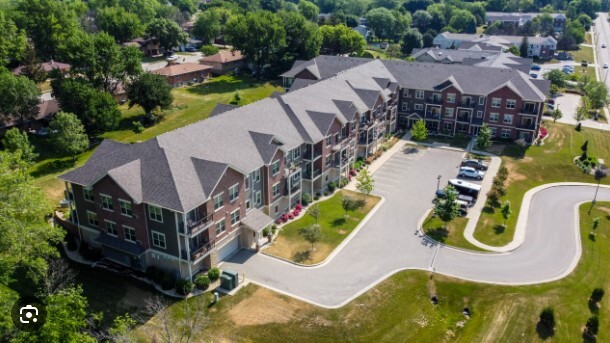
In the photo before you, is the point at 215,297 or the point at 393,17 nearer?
the point at 215,297

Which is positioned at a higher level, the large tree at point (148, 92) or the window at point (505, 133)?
the large tree at point (148, 92)

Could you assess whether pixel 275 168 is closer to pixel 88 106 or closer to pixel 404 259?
pixel 404 259

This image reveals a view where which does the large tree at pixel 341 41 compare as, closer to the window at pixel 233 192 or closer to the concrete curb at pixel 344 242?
the concrete curb at pixel 344 242

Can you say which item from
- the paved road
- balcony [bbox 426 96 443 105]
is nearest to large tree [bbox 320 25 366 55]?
balcony [bbox 426 96 443 105]

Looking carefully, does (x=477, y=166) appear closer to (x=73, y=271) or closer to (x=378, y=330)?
(x=378, y=330)

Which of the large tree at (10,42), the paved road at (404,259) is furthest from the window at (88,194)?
the large tree at (10,42)

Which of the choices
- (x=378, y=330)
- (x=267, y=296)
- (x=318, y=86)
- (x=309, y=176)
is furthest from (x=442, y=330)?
(x=318, y=86)
